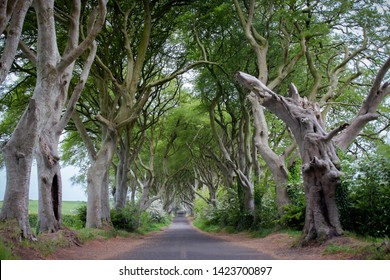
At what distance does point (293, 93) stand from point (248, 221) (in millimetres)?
9384

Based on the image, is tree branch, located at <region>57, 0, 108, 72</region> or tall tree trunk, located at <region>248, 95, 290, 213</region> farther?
tall tree trunk, located at <region>248, 95, 290, 213</region>

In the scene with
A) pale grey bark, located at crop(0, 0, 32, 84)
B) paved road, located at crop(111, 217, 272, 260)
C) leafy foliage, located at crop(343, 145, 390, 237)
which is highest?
pale grey bark, located at crop(0, 0, 32, 84)

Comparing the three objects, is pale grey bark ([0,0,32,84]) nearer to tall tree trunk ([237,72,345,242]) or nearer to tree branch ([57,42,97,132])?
tree branch ([57,42,97,132])

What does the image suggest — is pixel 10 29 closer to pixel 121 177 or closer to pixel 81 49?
pixel 81 49

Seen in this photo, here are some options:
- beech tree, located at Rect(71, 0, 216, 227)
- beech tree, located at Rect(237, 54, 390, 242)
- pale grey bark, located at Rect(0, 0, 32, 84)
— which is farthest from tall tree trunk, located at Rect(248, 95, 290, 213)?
pale grey bark, located at Rect(0, 0, 32, 84)

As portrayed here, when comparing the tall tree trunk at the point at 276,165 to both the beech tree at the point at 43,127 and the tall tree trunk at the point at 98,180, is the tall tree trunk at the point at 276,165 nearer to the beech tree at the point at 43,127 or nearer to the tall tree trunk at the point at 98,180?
the tall tree trunk at the point at 98,180

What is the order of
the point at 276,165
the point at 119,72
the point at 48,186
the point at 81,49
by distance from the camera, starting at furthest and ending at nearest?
the point at 119,72
the point at 276,165
the point at 48,186
the point at 81,49

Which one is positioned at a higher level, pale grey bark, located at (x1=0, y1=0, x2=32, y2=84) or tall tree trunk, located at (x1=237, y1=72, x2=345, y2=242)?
pale grey bark, located at (x1=0, y1=0, x2=32, y2=84)

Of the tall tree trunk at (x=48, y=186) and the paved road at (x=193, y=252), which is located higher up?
the tall tree trunk at (x=48, y=186)

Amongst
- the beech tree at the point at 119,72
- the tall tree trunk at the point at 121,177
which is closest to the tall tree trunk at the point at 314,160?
the beech tree at the point at 119,72

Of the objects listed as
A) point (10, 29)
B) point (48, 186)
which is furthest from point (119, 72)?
point (10, 29)

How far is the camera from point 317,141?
36.0ft

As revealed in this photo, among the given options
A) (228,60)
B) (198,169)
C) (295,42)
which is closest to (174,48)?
(228,60)

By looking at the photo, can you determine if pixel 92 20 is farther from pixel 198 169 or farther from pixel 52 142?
pixel 198 169
